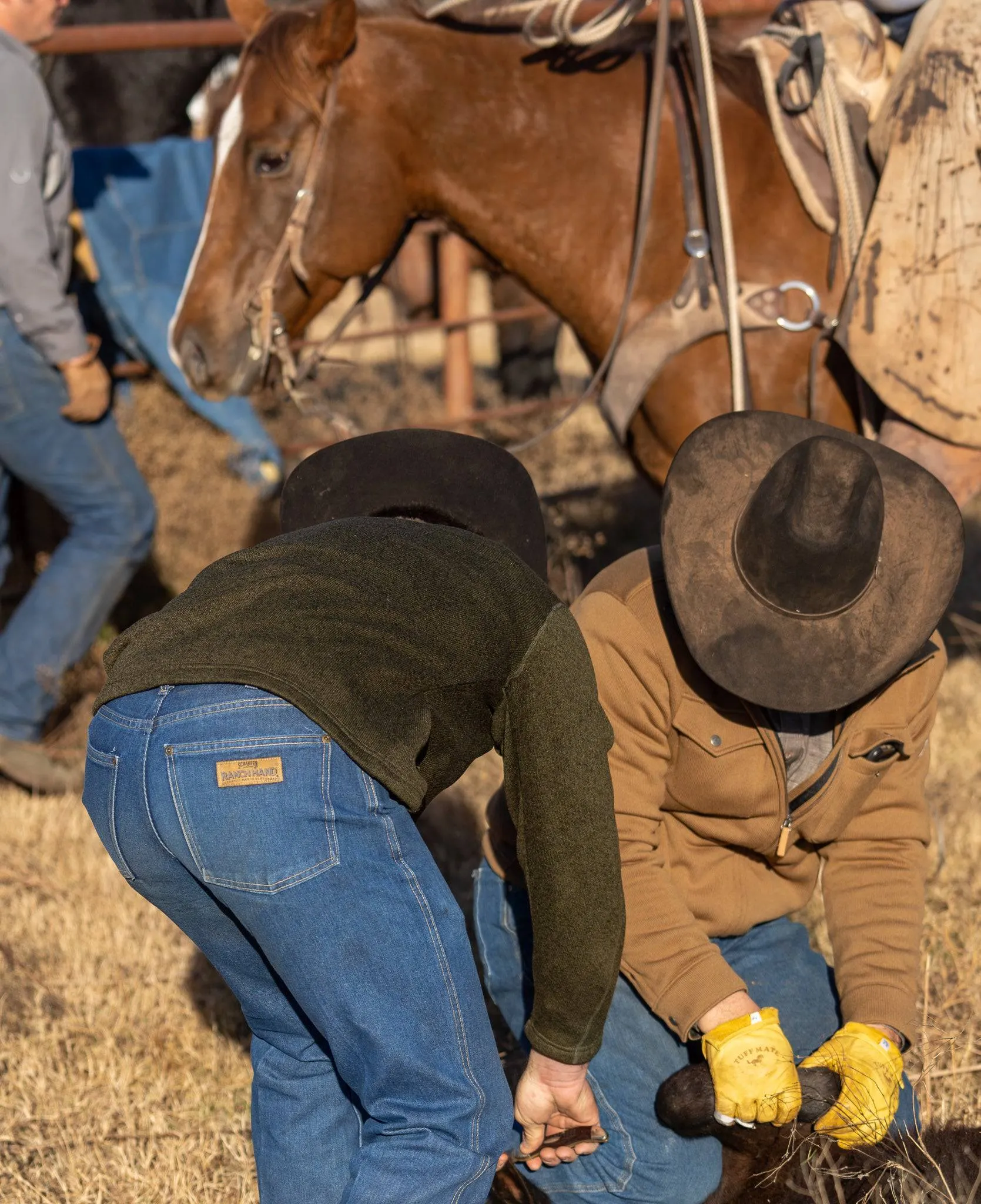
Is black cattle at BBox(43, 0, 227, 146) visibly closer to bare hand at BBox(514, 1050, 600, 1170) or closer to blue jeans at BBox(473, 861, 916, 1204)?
blue jeans at BBox(473, 861, 916, 1204)

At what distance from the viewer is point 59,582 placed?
3.92 meters

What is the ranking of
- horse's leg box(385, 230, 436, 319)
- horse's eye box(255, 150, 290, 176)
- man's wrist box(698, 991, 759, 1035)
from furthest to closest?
horse's leg box(385, 230, 436, 319), horse's eye box(255, 150, 290, 176), man's wrist box(698, 991, 759, 1035)

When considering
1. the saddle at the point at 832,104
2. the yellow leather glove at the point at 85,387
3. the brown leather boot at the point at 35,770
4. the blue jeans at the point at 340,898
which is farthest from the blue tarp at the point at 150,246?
the blue jeans at the point at 340,898

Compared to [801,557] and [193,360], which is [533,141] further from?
[801,557]

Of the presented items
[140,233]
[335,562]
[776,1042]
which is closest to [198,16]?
[140,233]

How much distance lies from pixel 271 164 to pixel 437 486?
1.68 m

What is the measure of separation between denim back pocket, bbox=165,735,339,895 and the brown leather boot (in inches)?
93.8

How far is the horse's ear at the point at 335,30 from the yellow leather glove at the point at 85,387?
109cm

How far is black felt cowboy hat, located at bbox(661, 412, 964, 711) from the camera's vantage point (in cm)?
177

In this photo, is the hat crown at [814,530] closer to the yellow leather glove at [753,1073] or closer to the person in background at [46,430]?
the yellow leather glove at [753,1073]

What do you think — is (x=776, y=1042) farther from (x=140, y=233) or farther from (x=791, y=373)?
(x=140, y=233)

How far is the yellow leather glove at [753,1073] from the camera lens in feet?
6.07

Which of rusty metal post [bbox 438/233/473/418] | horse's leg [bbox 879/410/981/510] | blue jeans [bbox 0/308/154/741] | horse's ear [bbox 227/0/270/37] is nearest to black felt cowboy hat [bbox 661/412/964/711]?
horse's leg [bbox 879/410/981/510]

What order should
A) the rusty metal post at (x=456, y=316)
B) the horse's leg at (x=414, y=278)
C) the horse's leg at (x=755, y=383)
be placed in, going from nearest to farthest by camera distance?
the horse's leg at (x=755, y=383), the rusty metal post at (x=456, y=316), the horse's leg at (x=414, y=278)
